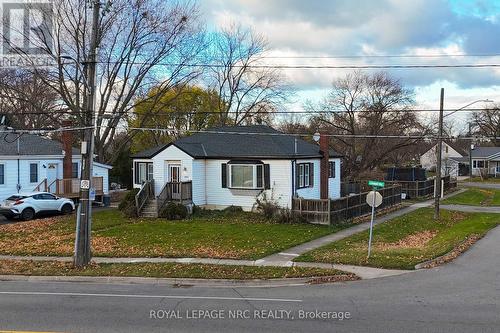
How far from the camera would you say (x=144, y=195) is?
1182 inches

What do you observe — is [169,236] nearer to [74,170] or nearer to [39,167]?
[39,167]

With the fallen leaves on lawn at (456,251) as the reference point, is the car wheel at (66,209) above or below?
above

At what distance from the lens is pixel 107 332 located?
8.67 metres

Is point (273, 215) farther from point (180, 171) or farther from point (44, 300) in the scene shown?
point (44, 300)

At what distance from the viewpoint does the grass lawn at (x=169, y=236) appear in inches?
749

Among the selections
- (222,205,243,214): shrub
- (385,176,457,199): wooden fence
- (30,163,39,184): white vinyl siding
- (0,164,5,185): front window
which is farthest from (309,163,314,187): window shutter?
(0,164,5,185): front window

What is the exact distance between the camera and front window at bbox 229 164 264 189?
97.4 ft

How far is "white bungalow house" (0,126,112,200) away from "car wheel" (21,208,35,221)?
16.3 feet

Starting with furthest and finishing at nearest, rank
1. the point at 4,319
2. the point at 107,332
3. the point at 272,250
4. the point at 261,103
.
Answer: the point at 261,103 < the point at 272,250 < the point at 4,319 < the point at 107,332

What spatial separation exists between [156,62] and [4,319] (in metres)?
32.9

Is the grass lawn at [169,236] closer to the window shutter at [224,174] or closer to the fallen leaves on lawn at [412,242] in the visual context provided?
the window shutter at [224,174]

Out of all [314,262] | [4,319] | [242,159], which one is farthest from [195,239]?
[4,319]

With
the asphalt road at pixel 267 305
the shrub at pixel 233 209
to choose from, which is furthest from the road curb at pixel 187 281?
the shrub at pixel 233 209

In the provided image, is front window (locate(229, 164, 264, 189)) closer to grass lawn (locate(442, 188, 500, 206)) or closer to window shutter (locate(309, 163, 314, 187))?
window shutter (locate(309, 163, 314, 187))
